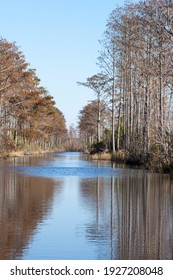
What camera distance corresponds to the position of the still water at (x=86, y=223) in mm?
9195

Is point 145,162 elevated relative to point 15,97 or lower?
lower

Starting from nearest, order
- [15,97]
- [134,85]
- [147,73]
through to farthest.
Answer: [147,73] → [134,85] → [15,97]

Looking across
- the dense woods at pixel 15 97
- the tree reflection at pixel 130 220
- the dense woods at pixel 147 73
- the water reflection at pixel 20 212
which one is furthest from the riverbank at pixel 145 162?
the dense woods at pixel 15 97

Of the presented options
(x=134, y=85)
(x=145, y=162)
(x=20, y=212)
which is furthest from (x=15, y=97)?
(x=20, y=212)

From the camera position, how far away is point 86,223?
1227 cm

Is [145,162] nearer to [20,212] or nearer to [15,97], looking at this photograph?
[20,212]

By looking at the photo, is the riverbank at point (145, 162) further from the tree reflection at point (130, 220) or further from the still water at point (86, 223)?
the still water at point (86, 223)

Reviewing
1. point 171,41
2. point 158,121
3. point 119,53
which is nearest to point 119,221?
point 171,41

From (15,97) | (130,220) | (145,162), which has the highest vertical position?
(15,97)

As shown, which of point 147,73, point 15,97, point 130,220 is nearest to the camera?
point 130,220

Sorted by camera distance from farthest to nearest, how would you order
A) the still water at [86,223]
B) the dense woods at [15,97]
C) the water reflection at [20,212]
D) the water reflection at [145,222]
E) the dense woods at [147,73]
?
the dense woods at [15,97]
the dense woods at [147,73]
the water reflection at [20,212]
the water reflection at [145,222]
the still water at [86,223]

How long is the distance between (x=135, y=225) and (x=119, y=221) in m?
0.67
